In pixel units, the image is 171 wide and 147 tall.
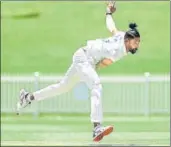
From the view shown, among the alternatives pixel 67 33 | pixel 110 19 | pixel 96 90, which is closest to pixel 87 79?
pixel 96 90

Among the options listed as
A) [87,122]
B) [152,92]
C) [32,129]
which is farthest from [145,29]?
[32,129]

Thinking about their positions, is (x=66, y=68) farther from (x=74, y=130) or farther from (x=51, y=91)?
(x=51, y=91)

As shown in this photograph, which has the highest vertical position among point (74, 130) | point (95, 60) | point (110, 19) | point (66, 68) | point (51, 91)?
point (66, 68)

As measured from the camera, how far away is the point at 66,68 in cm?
2573

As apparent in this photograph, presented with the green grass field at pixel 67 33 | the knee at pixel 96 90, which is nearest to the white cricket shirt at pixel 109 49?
the knee at pixel 96 90

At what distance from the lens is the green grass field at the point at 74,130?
13764mm

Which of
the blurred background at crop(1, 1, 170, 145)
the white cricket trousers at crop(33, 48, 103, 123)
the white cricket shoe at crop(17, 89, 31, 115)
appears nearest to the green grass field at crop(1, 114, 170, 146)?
the blurred background at crop(1, 1, 170, 145)

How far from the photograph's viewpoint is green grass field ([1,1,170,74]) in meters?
26.2

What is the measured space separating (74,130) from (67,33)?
37.8 ft

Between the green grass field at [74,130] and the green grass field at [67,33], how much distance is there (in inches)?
207

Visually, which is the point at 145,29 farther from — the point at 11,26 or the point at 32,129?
the point at 32,129

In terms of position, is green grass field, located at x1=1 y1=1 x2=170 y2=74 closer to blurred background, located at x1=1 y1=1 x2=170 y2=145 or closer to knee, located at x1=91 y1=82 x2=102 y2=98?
blurred background, located at x1=1 y1=1 x2=170 y2=145

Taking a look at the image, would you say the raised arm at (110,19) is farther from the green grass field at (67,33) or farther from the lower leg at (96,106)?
the green grass field at (67,33)

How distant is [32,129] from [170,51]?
32.8 ft
